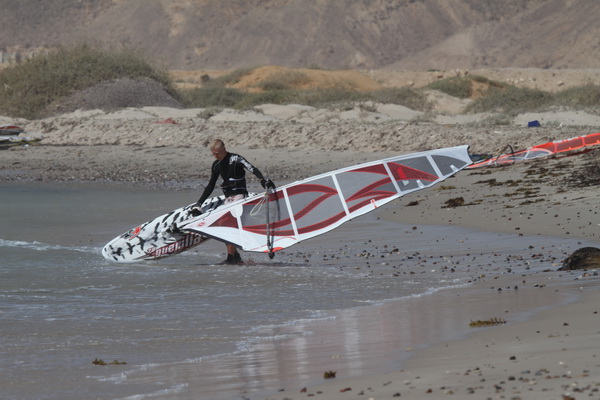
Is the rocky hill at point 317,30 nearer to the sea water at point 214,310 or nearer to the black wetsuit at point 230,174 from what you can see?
the sea water at point 214,310

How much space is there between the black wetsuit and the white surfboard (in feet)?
1.56

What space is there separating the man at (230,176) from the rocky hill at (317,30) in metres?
62.2

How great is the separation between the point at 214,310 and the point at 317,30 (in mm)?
72394

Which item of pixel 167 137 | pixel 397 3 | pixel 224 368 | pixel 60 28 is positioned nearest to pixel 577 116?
pixel 167 137

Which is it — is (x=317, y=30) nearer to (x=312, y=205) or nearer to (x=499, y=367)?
(x=312, y=205)

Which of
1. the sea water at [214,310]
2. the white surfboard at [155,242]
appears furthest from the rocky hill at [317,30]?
the white surfboard at [155,242]

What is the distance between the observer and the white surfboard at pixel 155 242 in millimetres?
12273

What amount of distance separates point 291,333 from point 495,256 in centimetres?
382

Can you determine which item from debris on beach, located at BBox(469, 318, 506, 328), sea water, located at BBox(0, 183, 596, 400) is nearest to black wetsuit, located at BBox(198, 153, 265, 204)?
sea water, located at BBox(0, 183, 596, 400)

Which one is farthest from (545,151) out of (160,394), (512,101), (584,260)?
(160,394)

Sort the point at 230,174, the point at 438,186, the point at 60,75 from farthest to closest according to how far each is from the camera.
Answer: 1. the point at 60,75
2. the point at 438,186
3. the point at 230,174

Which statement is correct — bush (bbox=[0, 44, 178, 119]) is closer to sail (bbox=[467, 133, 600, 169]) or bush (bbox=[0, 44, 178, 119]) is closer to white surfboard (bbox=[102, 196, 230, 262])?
sail (bbox=[467, 133, 600, 169])

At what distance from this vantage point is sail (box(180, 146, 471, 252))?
11.6 m

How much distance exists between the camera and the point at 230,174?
11.5m
